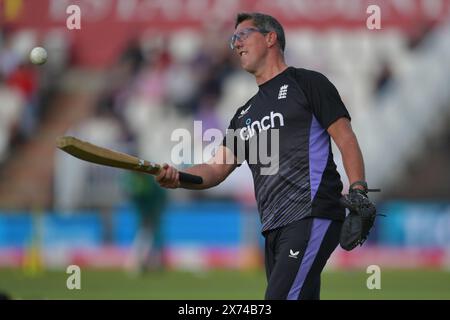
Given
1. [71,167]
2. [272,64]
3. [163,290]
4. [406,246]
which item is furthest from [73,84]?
[272,64]

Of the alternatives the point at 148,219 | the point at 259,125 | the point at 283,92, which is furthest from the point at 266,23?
the point at 148,219

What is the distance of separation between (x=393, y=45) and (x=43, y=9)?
9.55m

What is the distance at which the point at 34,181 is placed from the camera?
25.7 m

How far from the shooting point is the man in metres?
6.93

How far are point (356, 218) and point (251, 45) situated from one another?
5.35ft

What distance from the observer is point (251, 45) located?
7.48 metres

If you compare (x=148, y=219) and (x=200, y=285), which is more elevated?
(x=148, y=219)

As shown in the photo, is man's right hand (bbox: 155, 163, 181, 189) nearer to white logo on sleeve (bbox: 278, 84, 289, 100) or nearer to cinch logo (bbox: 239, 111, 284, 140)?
cinch logo (bbox: 239, 111, 284, 140)

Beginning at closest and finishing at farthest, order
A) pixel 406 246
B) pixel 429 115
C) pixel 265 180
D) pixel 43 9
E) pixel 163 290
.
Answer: pixel 265 180 < pixel 163 290 < pixel 406 246 < pixel 429 115 < pixel 43 9

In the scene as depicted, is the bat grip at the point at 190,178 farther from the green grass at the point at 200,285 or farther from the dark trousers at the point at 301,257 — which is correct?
the green grass at the point at 200,285

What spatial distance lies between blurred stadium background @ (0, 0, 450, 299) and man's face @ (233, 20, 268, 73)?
44.6 feet

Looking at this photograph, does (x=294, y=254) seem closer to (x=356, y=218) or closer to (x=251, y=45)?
(x=356, y=218)

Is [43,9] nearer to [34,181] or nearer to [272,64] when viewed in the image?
[34,181]

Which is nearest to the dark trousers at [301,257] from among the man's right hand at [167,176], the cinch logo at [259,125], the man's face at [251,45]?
the cinch logo at [259,125]
